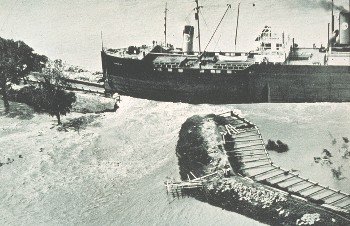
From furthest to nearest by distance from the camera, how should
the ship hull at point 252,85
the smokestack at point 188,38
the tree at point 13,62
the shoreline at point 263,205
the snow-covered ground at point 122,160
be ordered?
the smokestack at point 188,38, the ship hull at point 252,85, the tree at point 13,62, the snow-covered ground at point 122,160, the shoreline at point 263,205

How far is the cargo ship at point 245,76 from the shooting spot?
22984 mm

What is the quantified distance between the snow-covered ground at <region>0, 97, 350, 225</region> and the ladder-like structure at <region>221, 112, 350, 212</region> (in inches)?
23.9

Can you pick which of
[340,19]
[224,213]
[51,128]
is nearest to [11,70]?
[51,128]

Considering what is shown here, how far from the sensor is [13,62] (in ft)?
70.1

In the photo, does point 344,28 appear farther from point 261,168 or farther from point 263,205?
point 263,205

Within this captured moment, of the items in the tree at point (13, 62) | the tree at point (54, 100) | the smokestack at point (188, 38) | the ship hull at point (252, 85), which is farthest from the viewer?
the smokestack at point (188, 38)

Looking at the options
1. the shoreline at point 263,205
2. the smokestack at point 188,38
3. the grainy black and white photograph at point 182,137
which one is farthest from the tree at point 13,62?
the shoreline at point 263,205

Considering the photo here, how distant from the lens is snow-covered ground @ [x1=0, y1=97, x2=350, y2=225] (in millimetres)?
13305

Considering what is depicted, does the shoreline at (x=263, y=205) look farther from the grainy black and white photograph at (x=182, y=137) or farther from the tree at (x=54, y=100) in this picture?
the tree at (x=54, y=100)

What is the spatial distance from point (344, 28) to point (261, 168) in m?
12.4

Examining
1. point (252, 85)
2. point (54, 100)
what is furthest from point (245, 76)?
point (54, 100)

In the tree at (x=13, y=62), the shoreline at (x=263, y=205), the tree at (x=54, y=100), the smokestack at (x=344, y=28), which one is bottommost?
the shoreline at (x=263, y=205)

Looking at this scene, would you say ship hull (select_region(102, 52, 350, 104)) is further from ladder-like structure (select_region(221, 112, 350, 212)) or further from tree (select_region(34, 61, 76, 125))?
tree (select_region(34, 61, 76, 125))

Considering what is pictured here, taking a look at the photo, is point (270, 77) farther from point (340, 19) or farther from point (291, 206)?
point (291, 206)
